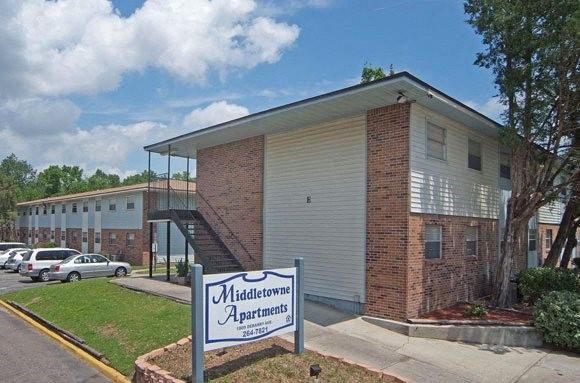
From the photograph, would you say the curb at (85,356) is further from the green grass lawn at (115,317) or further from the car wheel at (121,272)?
the car wheel at (121,272)

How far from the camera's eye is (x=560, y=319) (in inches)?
392

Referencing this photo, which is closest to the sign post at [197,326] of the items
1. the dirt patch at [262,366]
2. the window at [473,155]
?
the dirt patch at [262,366]

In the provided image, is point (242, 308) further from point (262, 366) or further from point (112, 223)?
point (112, 223)

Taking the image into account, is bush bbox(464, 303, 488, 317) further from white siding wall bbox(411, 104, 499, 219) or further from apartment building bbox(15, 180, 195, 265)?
apartment building bbox(15, 180, 195, 265)

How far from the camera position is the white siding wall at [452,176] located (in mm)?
11570

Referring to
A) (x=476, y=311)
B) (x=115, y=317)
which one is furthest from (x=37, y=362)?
(x=476, y=311)

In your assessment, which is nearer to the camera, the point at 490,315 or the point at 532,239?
the point at 490,315

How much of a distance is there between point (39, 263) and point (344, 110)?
62.4 feet

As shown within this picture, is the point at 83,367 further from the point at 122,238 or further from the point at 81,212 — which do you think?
the point at 81,212

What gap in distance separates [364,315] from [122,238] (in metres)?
25.6

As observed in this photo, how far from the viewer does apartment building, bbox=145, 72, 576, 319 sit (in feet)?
37.3

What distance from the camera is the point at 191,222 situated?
17.2 metres

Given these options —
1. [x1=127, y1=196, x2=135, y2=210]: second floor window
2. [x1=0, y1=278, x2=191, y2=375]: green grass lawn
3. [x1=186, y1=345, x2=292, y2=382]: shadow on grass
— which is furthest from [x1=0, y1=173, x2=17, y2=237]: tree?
[x1=186, y1=345, x2=292, y2=382]: shadow on grass

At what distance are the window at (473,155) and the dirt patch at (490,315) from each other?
428 cm
